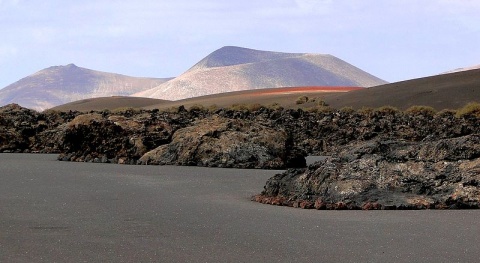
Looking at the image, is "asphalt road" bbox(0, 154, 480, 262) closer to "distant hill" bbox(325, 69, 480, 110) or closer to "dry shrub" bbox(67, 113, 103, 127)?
"dry shrub" bbox(67, 113, 103, 127)

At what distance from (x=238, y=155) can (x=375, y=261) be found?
9311 millimetres

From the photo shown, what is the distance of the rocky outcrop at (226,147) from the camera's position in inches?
550

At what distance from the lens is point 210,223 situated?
6.52 m

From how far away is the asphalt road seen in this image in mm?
4980

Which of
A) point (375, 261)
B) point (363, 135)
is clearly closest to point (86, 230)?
point (375, 261)

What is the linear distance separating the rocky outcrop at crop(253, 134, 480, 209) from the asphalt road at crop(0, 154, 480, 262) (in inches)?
13.7

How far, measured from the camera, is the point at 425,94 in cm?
4806

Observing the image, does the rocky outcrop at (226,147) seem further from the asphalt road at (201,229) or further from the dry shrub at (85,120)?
the asphalt road at (201,229)

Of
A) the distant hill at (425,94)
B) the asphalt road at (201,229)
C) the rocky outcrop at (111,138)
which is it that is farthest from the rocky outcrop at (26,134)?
the distant hill at (425,94)

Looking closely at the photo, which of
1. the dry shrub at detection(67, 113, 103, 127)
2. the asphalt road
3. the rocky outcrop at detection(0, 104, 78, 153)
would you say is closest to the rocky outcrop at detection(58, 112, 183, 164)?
the dry shrub at detection(67, 113, 103, 127)

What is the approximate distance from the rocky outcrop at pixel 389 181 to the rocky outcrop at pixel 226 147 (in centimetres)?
498

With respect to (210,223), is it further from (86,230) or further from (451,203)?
(451,203)

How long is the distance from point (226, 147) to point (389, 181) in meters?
6.40

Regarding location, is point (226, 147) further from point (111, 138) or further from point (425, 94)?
point (425, 94)
